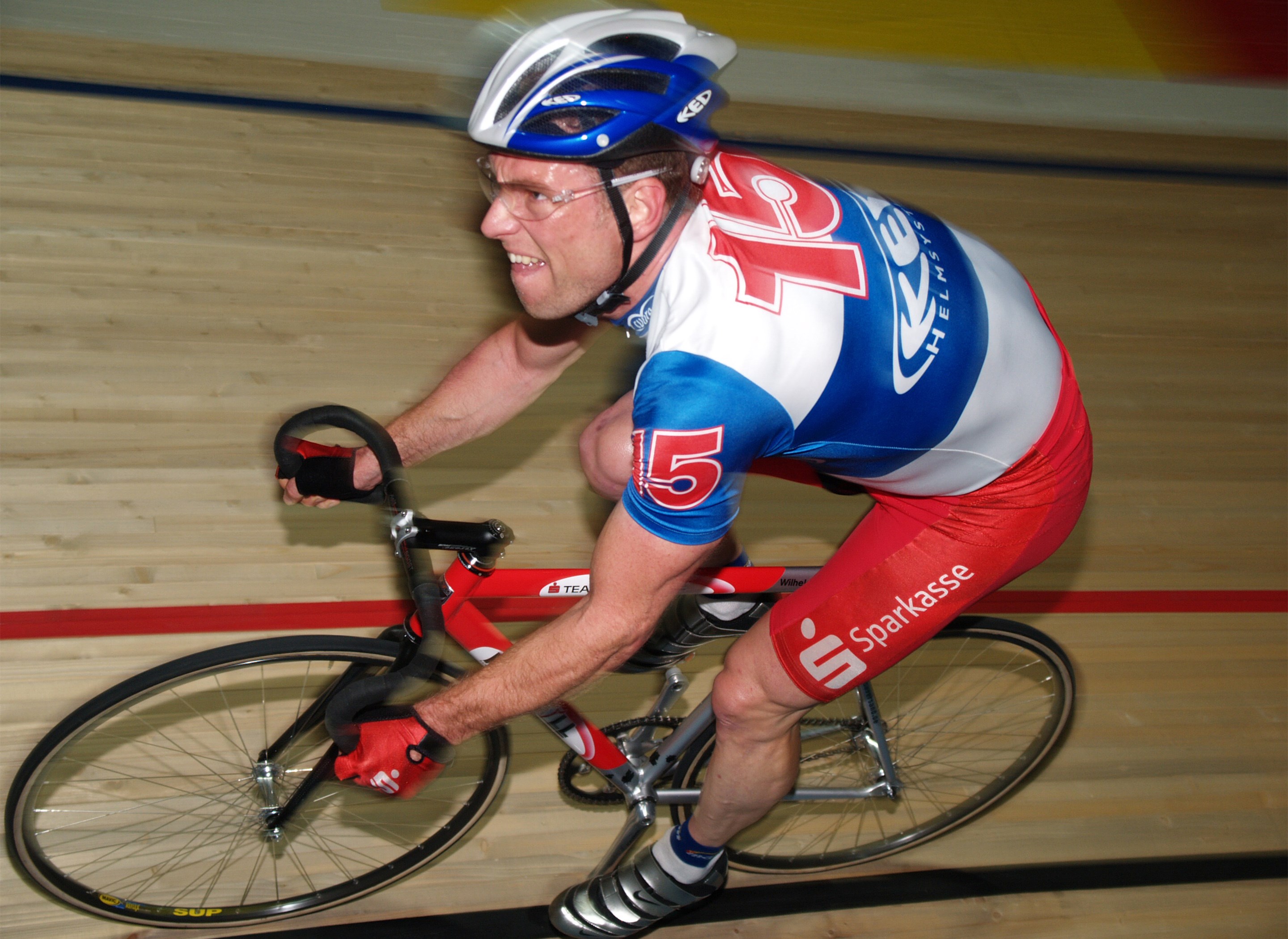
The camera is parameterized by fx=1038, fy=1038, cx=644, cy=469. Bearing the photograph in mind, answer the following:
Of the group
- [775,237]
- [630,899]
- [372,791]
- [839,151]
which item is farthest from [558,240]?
[839,151]

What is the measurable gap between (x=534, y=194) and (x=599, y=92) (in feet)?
0.49

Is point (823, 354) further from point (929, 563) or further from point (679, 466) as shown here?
point (929, 563)

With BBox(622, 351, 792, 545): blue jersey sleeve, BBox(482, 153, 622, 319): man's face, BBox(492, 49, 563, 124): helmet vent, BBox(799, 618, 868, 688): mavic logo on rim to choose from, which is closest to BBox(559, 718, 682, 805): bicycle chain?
BBox(799, 618, 868, 688): mavic logo on rim

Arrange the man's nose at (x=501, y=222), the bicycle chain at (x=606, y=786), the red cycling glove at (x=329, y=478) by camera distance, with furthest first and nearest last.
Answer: the bicycle chain at (x=606, y=786) < the red cycling glove at (x=329, y=478) < the man's nose at (x=501, y=222)

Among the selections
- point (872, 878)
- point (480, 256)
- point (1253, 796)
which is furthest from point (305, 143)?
point (1253, 796)

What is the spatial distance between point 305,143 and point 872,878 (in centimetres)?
319

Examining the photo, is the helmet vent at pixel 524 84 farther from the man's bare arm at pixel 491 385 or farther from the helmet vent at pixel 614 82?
the man's bare arm at pixel 491 385

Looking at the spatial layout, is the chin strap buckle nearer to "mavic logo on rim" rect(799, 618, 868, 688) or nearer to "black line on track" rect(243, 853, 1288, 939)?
"mavic logo on rim" rect(799, 618, 868, 688)

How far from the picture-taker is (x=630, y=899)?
6.63ft

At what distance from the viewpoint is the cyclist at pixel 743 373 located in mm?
1294

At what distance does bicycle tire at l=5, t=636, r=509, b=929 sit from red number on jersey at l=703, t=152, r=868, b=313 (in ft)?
3.28

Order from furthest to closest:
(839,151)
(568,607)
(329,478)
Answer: (839,151) → (568,607) → (329,478)

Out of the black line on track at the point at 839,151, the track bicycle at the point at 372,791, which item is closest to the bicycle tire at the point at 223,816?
the track bicycle at the point at 372,791

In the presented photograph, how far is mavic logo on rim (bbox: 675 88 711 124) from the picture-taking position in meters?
1.34
